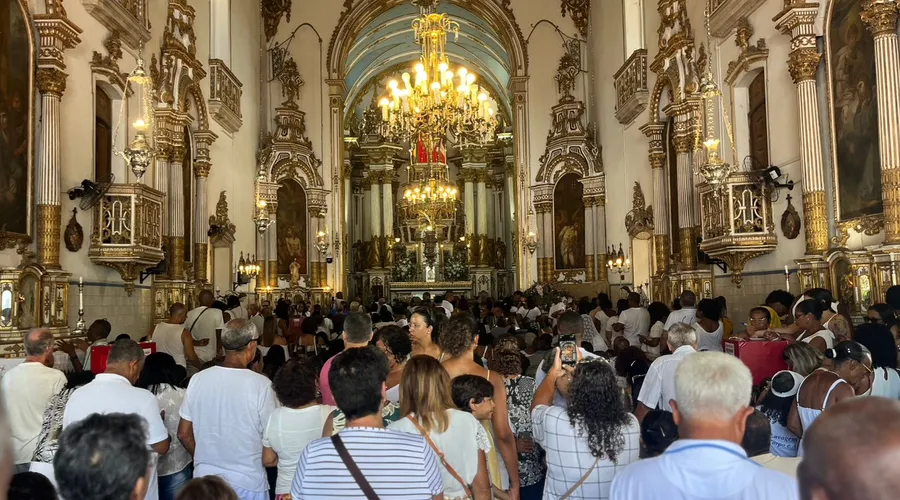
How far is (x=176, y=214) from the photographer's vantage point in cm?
1409

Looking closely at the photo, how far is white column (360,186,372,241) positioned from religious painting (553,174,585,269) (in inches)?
591

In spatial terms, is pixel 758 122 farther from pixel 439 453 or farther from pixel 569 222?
pixel 569 222

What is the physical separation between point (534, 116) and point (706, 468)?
21881 millimetres

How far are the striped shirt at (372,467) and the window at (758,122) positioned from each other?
1002cm

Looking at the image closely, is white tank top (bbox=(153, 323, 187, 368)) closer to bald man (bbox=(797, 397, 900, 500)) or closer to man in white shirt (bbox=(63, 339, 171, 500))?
man in white shirt (bbox=(63, 339, 171, 500))

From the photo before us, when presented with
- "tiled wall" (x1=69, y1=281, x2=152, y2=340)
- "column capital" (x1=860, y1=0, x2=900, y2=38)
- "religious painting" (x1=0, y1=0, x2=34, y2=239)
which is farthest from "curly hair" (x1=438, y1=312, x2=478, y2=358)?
"tiled wall" (x1=69, y1=281, x2=152, y2=340)

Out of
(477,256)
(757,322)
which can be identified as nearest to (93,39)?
(757,322)

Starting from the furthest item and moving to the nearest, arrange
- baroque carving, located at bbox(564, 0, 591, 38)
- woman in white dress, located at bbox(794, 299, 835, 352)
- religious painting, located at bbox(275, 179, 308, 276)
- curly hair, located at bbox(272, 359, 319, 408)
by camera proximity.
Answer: baroque carving, located at bbox(564, 0, 591, 38), religious painting, located at bbox(275, 179, 308, 276), woman in white dress, located at bbox(794, 299, 835, 352), curly hair, located at bbox(272, 359, 319, 408)

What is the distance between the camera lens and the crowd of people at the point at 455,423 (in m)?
2.23

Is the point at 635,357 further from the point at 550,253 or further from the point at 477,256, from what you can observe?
the point at 477,256

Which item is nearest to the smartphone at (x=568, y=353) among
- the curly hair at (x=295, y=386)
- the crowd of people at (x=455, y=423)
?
the crowd of people at (x=455, y=423)

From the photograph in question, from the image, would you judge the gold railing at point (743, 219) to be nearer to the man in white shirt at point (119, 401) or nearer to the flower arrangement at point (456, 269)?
the man in white shirt at point (119, 401)

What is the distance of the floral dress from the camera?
15.9 feet

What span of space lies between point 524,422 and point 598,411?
1467 mm
